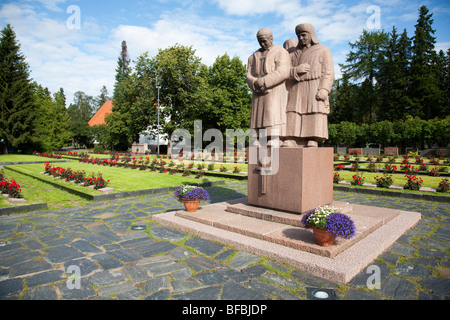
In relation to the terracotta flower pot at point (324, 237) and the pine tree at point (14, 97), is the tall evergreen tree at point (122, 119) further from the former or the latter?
the terracotta flower pot at point (324, 237)

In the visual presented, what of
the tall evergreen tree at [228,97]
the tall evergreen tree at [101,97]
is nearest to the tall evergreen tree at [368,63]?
the tall evergreen tree at [228,97]

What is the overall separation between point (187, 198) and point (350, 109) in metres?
46.8

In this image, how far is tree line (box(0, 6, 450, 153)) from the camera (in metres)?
32.3

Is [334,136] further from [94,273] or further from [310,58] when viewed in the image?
[94,273]

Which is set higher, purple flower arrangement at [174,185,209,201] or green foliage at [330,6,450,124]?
green foliage at [330,6,450,124]

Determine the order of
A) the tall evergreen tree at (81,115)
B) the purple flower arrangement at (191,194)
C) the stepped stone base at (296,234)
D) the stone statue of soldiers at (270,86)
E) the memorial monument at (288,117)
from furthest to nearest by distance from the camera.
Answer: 1. the tall evergreen tree at (81,115)
2. the purple flower arrangement at (191,194)
3. the stone statue of soldiers at (270,86)
4. the memorial monument at (288,117)
5. the stepped stone base at (296,234)

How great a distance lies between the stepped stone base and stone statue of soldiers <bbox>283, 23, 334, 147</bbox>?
1.83m

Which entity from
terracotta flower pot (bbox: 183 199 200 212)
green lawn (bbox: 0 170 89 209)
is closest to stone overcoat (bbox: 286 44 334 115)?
terracotta flower pot (bbox: 183 199 200 212)

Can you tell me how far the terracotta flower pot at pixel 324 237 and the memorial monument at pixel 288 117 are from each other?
153 centimetres

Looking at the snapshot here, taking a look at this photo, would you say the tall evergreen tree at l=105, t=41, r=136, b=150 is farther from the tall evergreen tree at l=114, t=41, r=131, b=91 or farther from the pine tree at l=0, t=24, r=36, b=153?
the tall evergreen tree at l=114, t=41, r=131, b=91

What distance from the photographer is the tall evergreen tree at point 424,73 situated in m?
38.0

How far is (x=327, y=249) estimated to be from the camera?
13.9ft

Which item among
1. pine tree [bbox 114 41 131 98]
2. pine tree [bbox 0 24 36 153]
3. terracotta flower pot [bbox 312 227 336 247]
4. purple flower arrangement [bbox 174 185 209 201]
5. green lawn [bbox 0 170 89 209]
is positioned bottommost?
green lawn [bbox 0 170 89 209]
